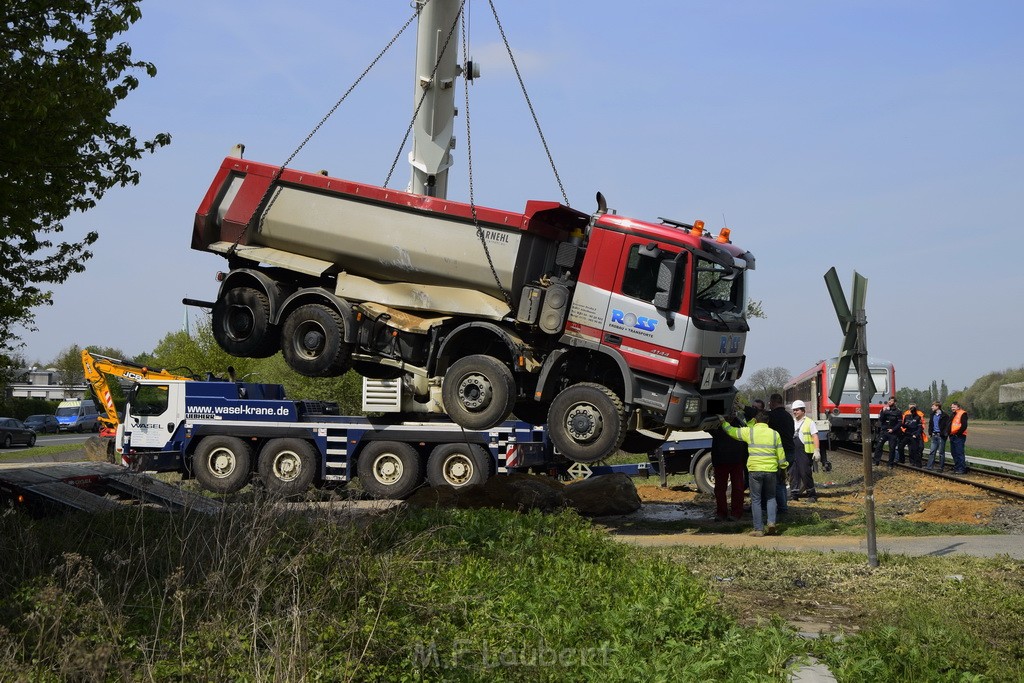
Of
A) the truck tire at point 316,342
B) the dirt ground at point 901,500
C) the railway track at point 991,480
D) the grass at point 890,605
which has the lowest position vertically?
the grass at point 890,605

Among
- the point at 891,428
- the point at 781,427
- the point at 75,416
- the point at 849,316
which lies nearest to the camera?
the point at 849,316

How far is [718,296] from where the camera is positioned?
12.0 metres

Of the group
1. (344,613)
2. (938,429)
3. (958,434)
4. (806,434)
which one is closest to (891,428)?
(938,429)

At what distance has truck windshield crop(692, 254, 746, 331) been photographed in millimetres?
11430

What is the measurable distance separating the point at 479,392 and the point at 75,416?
51.6m

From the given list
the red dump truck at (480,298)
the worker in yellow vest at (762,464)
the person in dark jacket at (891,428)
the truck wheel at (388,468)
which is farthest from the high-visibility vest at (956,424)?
the red dump truck at (480,298)

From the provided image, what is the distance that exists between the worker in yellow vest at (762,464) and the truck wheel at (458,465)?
194 inches

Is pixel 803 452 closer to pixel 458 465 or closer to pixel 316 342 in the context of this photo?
pixel 458 465

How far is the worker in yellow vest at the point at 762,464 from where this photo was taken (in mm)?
12789

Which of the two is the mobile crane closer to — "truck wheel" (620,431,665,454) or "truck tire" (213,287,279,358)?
"truck tire" (213,287,279,358)

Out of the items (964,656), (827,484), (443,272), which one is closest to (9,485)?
(443,272)

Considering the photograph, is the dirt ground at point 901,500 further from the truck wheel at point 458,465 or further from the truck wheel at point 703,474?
the truck wheel at point 458,465

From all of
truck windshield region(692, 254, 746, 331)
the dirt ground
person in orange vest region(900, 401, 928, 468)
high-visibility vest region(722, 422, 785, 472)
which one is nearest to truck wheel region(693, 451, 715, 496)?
the dirt ground

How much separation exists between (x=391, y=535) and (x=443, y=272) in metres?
3.60
